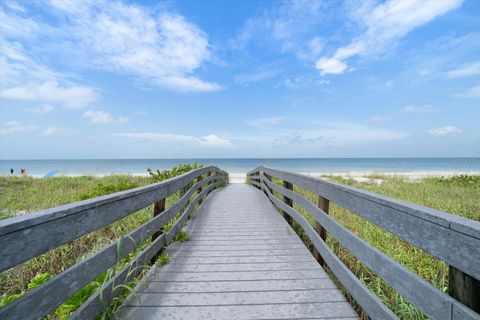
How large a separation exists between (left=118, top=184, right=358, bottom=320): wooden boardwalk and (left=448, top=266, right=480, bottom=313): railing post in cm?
102

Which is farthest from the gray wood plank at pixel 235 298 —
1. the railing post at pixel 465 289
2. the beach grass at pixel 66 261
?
the railing post at pixel 465 289

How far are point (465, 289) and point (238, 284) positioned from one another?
1824 millimetres

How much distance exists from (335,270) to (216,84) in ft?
123

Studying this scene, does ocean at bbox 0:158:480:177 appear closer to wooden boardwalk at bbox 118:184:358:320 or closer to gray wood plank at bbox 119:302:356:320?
wooden boardwalk at bbox 118:184:358:320

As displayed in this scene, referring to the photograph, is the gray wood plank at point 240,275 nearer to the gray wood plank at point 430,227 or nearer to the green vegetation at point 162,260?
the green vegetation at point 162,260

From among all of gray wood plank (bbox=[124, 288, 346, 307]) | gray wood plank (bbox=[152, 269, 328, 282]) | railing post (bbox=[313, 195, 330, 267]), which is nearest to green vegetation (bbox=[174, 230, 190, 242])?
gray wood plank (bbox=[152, 269, 328, 282])

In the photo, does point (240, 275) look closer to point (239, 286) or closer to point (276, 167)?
point (239, 286)

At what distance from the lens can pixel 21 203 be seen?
7473 millimetres

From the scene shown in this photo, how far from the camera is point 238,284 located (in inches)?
100

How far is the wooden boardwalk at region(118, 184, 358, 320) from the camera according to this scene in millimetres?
2109

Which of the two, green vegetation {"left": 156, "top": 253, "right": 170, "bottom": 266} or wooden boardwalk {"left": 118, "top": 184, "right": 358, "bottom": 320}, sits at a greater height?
green vegetation {"left": 156, "top": 253, "right": 170, "bottom": 266}

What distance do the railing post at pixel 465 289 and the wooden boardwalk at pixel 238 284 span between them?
40.3 inches

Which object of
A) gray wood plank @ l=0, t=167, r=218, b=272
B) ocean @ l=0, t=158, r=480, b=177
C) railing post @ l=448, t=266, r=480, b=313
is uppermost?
gray wood plank @ l=0, t=167, r=218, b=272

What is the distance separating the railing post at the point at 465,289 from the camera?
45.4 inches
